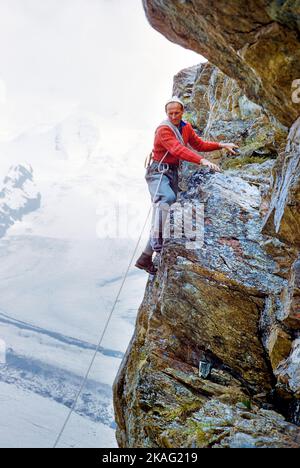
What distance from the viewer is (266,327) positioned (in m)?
7.03

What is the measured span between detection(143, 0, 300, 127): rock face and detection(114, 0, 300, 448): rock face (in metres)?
0.02

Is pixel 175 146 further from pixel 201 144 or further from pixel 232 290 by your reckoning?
pixel 232 290

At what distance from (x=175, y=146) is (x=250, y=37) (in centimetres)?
312

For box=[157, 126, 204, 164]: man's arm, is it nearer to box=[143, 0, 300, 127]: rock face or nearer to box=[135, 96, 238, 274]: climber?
box=[135, 96, 238, 274]: climber

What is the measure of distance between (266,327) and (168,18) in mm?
5528

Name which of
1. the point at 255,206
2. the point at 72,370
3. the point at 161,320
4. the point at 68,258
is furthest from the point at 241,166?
the point at 68,258

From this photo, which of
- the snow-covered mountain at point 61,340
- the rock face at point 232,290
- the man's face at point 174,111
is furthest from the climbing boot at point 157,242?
the snow-covered mountain at point 61,340

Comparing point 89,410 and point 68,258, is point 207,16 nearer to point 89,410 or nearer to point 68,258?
point 89,410

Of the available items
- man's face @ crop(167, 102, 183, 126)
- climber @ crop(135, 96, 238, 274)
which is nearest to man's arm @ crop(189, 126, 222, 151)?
climber @ crop(135, 96, 238, 274)

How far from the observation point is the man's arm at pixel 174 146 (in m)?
8.06

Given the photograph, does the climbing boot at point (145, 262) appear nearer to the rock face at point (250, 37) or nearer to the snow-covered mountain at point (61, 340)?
the rock face at point (250, 37)

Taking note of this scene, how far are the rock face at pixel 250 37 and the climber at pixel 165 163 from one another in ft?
6.51

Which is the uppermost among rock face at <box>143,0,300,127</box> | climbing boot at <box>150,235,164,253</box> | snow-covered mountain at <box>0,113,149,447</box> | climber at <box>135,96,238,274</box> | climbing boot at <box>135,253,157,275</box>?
rock face at <box>143,0,300,127</box>

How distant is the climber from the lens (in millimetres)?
8562
